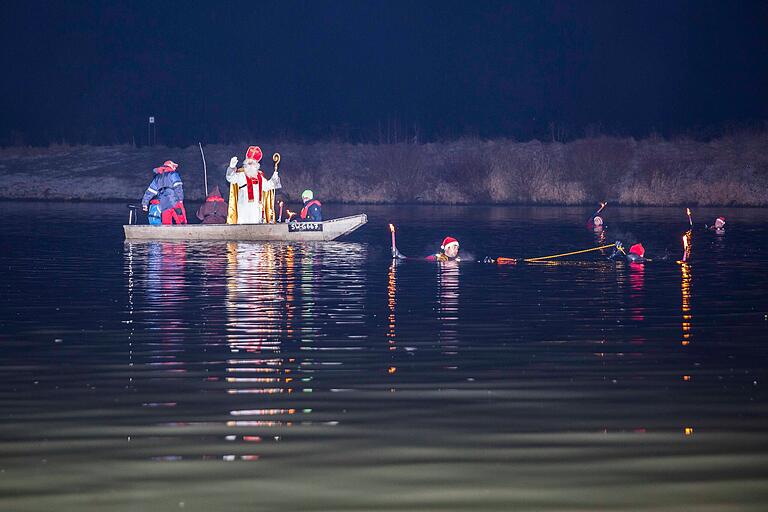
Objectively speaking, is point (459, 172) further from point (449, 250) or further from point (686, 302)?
point (686, 302)

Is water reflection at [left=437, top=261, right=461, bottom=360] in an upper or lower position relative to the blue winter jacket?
lower

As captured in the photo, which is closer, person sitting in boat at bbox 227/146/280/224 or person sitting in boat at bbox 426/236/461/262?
person sitting in boat at bbox 426/236/461/262

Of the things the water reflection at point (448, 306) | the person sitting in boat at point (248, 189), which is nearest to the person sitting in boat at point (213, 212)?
the person sitting in boat at point (248, 189)

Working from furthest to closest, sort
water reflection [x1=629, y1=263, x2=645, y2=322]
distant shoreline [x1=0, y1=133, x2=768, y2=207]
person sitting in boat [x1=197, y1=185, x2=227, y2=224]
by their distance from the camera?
distant shoreline [x1=0, y1=133, x2=768, y2=207] < person sitting in boat [x1=197, y1=185, x2=227, y2=224] < water reflection [x1=629, y1=263, x2=645, y2=322]

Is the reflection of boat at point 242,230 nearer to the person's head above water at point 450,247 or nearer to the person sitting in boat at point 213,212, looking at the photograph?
the person sitting in boat at point 213,212

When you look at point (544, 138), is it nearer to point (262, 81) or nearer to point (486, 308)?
point (262, 81)

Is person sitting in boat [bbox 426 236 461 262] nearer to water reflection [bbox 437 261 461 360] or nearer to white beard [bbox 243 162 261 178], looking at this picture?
water reflection [bbox 437 261 461 360]

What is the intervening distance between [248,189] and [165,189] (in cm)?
275

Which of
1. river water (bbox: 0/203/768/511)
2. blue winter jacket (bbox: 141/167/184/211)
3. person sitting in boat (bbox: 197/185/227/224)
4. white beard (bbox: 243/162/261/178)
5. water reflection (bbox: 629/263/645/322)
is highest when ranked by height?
white beard (bbox: 243/162/261/178)

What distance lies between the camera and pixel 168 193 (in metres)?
40.2

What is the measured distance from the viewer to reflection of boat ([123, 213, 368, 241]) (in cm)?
3828

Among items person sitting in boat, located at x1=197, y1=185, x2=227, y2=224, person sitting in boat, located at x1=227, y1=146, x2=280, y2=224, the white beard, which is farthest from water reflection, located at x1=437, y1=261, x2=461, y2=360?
person sitting in boat, located at x1=197, y1=185, x2=227, y2=224

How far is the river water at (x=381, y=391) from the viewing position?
366 inches

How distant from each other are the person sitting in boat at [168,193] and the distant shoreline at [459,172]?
2898 cm
